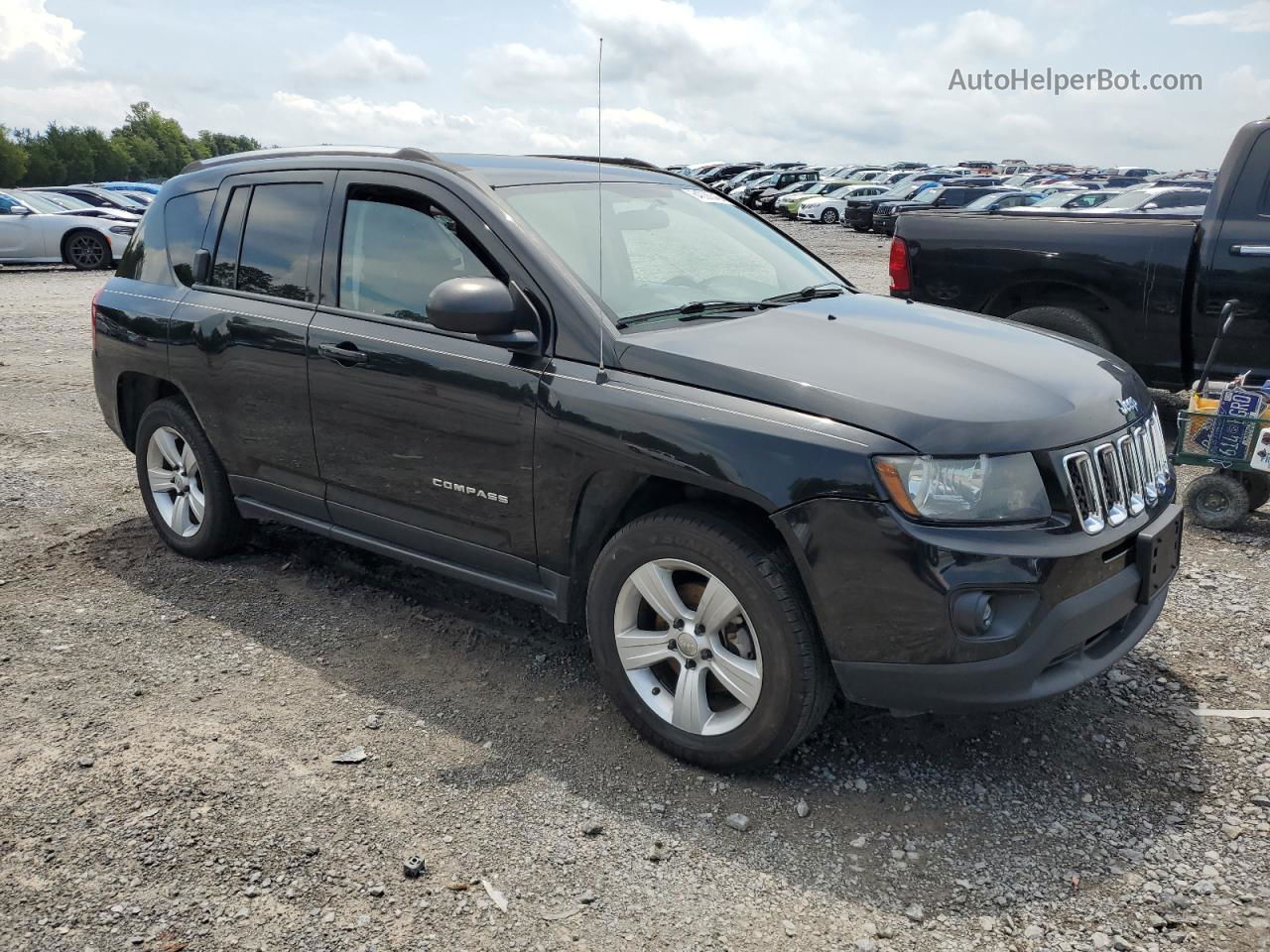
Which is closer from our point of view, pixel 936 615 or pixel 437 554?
pixel 936 615

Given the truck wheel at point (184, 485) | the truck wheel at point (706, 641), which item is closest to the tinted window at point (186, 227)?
the truck wheel at point (184, 485)

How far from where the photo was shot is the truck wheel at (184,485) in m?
4.90

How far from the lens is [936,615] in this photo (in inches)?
113

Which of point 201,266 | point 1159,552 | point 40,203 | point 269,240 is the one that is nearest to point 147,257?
point 201,266

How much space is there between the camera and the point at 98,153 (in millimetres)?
91250

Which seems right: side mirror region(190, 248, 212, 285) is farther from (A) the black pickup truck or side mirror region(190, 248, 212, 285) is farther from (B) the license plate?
(A) the black pickup truck

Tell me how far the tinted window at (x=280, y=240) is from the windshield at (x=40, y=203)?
17408 millimetres

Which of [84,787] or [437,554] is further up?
[437,554]

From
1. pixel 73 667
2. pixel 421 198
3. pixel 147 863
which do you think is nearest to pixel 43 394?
pixel 73 667

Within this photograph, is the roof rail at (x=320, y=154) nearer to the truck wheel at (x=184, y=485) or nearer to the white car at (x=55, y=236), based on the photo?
the truck wheel at (x=184, y=485)

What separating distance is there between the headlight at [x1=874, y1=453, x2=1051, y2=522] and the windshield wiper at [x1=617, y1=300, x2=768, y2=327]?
105 cm

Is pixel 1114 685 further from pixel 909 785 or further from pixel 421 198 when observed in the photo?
pixel 421 198

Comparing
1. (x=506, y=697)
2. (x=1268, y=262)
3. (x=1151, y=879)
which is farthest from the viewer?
(x=1268, y=262)

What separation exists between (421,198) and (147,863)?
2354 millimetres
